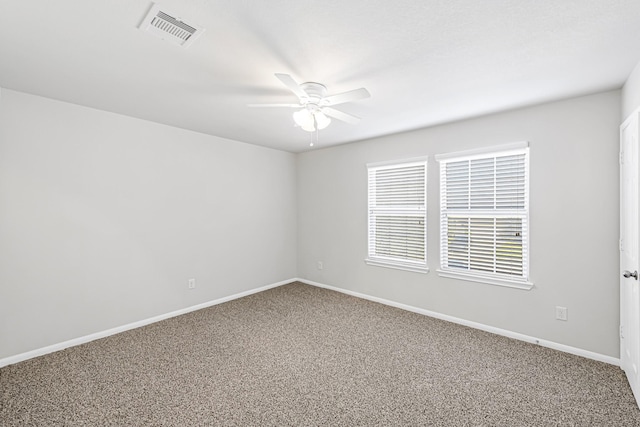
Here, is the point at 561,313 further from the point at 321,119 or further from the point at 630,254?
the point at 321,119

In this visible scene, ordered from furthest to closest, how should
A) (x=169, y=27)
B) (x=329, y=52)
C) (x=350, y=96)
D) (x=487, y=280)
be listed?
(x=487, y=280), (x=350, y=96), (x=329, y=52), (x=169, y=27)

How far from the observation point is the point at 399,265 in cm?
401

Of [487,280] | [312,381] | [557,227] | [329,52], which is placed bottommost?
[312,381]

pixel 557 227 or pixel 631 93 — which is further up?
pixel 631 93

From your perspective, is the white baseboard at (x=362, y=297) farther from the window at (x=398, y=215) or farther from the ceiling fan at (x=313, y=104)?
the ceiling fan at (x=313, y=104)

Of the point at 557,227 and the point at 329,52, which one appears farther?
the point at 557,227

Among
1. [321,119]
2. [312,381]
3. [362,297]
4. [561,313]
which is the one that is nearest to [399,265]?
[362,297]

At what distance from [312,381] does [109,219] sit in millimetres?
Answer: 2681

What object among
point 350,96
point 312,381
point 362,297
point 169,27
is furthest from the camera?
point 362,297

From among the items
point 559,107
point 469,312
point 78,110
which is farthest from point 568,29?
point 78,110

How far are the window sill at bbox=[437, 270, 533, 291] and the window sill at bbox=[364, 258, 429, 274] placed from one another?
0.72 ft

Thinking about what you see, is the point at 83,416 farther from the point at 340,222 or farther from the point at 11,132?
the point at 340,222

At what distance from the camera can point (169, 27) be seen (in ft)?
5.43

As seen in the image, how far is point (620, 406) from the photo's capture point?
79.0 inches
